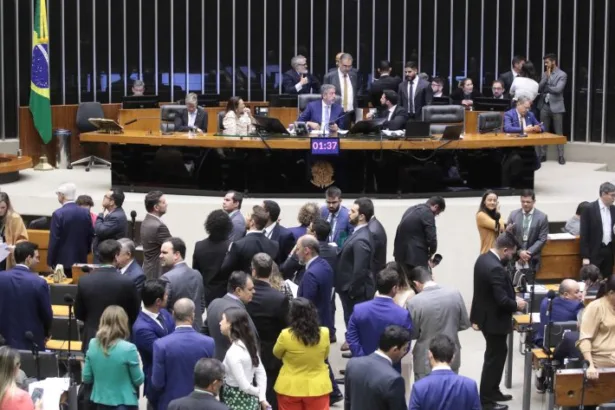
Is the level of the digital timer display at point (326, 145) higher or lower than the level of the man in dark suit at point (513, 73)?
lower

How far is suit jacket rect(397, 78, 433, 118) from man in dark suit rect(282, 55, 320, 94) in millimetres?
2203

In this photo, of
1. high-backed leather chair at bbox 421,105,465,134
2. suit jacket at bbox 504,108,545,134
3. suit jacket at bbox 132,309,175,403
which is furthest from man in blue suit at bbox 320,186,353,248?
high-backed leather chair at bbox 421,105,465,134

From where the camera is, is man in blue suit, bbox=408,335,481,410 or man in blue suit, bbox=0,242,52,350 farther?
man in blue suit, bbox=0,242,52,350

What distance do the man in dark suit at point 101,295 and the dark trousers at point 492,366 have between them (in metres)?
2.95

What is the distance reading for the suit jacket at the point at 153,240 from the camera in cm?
1196

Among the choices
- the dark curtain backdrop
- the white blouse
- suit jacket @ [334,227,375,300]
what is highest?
the dark curtain backdrop

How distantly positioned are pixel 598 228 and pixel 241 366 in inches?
250

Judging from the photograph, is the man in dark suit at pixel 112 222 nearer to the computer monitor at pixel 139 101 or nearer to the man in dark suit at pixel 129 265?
the man in dark suit at pixel 129 265

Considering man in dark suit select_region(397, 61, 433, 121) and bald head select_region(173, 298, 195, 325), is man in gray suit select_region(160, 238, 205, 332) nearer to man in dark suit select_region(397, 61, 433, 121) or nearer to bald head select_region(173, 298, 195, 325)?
bald head select_region(173, 298, 195, 325)

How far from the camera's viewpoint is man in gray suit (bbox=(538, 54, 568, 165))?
20688mm

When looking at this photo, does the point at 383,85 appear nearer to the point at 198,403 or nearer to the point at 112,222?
the point at 112,222

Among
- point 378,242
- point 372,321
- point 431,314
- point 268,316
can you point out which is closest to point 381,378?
point 372,321

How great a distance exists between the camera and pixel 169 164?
Answer: 17156mm

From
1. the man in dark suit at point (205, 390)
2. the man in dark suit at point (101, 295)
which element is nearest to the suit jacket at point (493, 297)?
the man in dark suit at point (101, 295)
